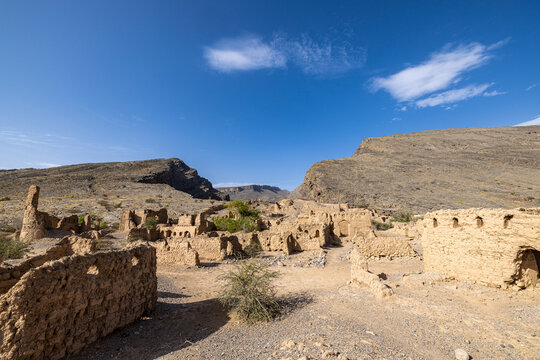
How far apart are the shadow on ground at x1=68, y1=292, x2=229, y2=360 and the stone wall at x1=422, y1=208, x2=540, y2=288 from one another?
714cm

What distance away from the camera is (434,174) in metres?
62.1

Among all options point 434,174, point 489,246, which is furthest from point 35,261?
point 434,174

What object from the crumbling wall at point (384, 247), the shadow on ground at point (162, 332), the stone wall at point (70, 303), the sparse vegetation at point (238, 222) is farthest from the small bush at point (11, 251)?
the crumbling wall at point (384, 247)

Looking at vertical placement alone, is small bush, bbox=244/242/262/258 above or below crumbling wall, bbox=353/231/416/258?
below

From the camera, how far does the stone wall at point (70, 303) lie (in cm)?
384

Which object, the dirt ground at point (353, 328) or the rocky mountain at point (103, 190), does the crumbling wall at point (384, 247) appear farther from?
the rocky mountain at point (103, 190)

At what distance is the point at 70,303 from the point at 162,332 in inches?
83.0

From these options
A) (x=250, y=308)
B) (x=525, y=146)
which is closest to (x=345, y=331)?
(x=250, y=308)

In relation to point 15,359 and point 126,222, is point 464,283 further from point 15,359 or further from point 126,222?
point 126,222

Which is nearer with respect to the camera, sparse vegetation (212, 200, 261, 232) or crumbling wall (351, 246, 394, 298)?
crumbling wall (351, 246, 394, 298)

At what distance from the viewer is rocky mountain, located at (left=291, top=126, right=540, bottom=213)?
47406 mm

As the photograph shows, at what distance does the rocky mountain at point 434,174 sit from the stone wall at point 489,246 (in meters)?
38.6

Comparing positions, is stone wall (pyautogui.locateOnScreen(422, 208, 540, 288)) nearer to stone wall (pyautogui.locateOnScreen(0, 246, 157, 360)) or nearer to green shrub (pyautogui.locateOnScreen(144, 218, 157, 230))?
stone wall (pyautogui.locateOnScreen(0, 246, 157, 360))

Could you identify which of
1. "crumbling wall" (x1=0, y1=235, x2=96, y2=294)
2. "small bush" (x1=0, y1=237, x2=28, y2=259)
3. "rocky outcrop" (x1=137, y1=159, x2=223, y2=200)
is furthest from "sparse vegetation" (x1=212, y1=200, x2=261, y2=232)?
"rocky outcrop" (x1=137, y1=159, x2=223, y2=200)
